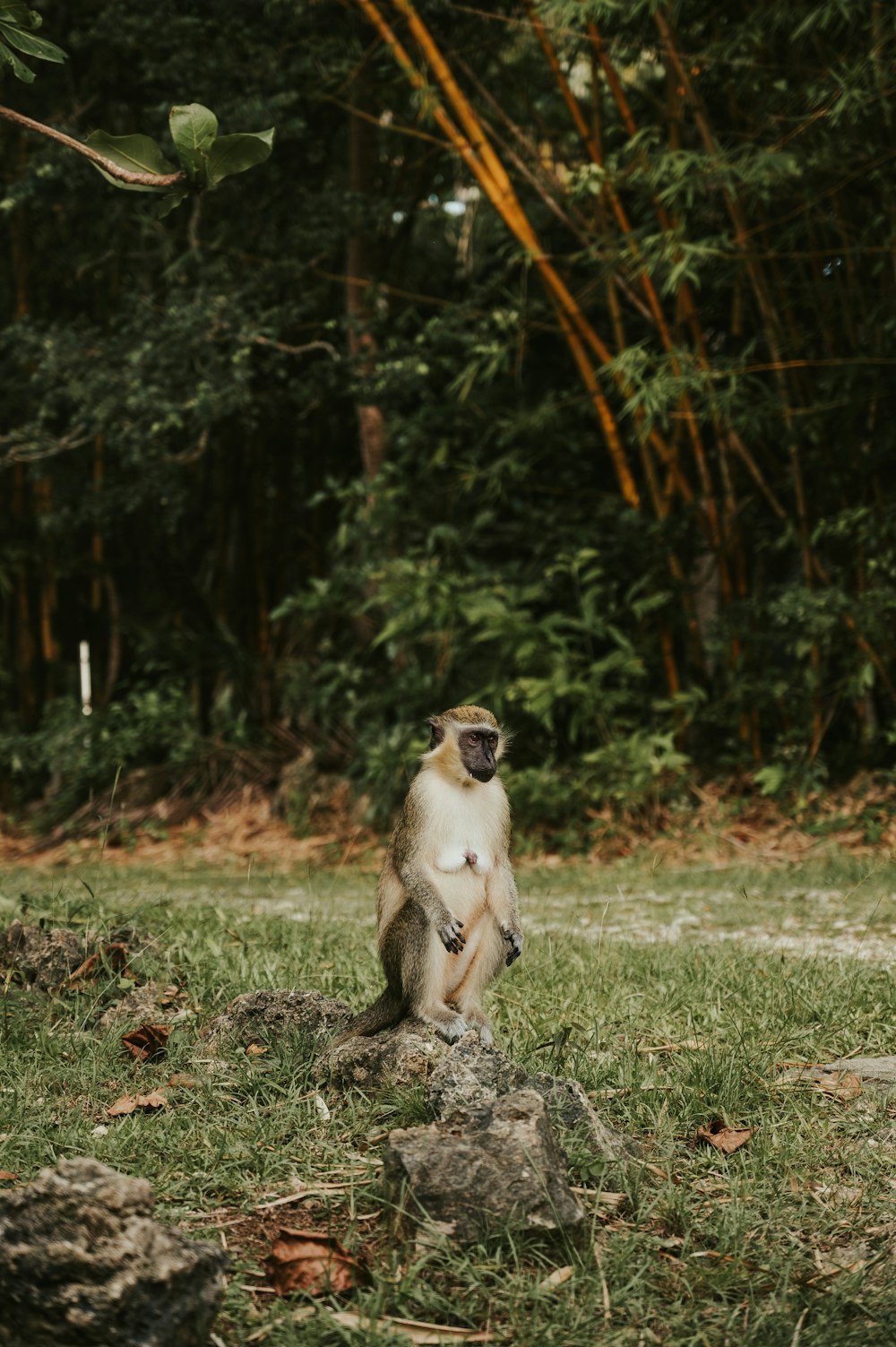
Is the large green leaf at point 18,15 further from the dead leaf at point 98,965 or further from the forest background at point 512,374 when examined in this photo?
the forest background at point 512,374

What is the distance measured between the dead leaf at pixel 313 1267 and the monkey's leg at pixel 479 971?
1.13 metres

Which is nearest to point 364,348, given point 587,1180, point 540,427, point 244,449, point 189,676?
point 540,427

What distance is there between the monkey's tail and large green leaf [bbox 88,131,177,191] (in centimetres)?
196

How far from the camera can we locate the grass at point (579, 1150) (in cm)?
214

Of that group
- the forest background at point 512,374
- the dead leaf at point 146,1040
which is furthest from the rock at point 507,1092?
the forest background at point 512,374

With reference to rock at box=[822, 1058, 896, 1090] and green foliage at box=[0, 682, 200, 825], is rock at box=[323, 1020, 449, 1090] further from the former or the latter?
green foliage at box=[0, 682, 200, 825]

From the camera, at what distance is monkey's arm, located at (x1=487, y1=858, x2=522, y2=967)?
3.37m

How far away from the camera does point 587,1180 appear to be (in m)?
2.51

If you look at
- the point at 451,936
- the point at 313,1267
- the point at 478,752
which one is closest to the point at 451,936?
the point at 451,936

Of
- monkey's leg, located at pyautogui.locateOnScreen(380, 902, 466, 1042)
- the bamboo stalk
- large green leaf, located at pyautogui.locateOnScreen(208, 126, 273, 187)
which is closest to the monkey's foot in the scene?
monkey's leg, located at pyautogui.locateOnScreen(380, 902, 466, 1042)

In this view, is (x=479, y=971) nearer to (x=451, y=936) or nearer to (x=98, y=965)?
(x=451, y=936)

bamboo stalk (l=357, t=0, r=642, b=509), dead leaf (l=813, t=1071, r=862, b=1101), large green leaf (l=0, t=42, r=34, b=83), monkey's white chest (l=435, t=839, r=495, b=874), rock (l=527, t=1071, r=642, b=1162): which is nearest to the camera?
large green leaf (l=0, t=42, r=34, b=83)

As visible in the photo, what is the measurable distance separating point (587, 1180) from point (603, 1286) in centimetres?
36

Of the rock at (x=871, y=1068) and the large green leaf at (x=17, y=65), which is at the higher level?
the large green leaf at (x=17, y=65)
